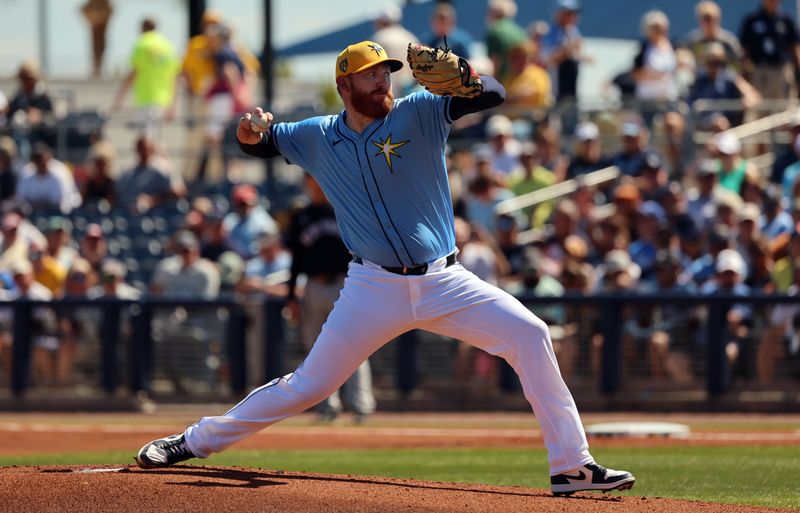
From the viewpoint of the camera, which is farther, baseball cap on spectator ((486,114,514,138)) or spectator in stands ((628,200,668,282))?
baseball cap on spectator ((486,114,514,138))

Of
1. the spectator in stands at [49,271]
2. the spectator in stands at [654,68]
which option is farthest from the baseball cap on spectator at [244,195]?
the spectator in stands at [654,68]

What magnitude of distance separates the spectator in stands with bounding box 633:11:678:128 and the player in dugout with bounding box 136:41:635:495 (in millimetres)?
10915

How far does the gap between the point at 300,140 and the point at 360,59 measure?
59 centimetres

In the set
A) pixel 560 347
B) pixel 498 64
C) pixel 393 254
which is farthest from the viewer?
pixel 498 64

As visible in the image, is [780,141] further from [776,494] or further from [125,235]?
[776,494]

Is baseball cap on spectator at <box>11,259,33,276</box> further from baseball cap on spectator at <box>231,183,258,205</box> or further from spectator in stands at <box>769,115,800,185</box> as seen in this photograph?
spectator in stands at <box>769,115,800,185</box>

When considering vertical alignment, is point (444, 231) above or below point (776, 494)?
above

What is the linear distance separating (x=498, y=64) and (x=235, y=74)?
11.4 ft

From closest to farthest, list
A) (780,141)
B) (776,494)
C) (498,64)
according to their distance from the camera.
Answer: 1. (776,494)
2. (780,141)
3. (498,64)

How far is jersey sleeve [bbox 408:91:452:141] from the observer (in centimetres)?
734

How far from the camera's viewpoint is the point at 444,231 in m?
7.45

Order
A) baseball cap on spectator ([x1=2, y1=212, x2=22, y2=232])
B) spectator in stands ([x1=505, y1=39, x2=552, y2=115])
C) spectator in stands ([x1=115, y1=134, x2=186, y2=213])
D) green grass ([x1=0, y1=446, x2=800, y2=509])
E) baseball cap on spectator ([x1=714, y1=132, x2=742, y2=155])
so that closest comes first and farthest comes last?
green grass ([x1=0, y1=446, x2=800, y2=509]) < baseball cap on spectator ([x1=714, y1=132, x2=742, y2=155]) < baseball cap on spectator ([x1=2, y1=212, x2=22, y2=232]) < spectator in stands ([x1=505, y1=39, x2=552, y2=115]) < spectator in stands ([x1=115, y1=134, x2=186, y2=213])

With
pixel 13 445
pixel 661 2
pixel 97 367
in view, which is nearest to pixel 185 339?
pixel 97 367

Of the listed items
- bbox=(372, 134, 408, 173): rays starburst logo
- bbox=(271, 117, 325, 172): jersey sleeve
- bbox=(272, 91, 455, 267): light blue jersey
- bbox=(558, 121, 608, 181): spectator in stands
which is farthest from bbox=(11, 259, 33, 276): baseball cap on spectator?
bbox=(372, 134, 408, 173): rays starburst logo
